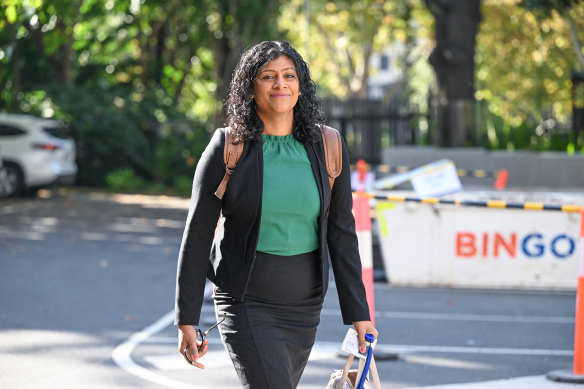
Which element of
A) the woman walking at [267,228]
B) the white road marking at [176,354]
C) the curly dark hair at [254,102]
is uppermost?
the curly dark hair at [254,102]

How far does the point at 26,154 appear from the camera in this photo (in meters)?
19.8

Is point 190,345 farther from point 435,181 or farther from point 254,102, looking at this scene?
point 435,181

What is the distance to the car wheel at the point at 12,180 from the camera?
65.2ft

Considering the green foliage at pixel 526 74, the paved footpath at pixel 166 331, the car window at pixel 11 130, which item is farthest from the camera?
the car window at pixel 11 130

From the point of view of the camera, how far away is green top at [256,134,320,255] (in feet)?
11.4

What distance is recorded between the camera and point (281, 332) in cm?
355

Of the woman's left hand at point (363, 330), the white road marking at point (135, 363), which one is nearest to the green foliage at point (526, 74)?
the white road marking at point (135, 363)

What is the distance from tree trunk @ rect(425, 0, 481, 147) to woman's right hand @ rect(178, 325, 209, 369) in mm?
15634

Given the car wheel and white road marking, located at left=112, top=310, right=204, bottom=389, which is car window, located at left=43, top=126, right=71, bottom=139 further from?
white road marking, located at left=112, top=310, right=204, bottom=389

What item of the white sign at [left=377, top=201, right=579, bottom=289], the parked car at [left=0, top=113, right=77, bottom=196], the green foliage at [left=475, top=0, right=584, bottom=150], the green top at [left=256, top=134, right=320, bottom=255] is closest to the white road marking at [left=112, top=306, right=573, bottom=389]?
the white sign at [left=377, top=201, right=579, bottom=289]

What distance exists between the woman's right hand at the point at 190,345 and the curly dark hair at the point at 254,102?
721 mm

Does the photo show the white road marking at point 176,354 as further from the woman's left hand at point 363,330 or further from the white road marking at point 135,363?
the woman's left hand at point 363,330

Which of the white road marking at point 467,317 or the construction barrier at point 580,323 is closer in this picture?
the construction barrier at point 580,323

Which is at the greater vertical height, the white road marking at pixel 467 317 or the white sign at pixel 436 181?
the white sign at pixel 436 181
